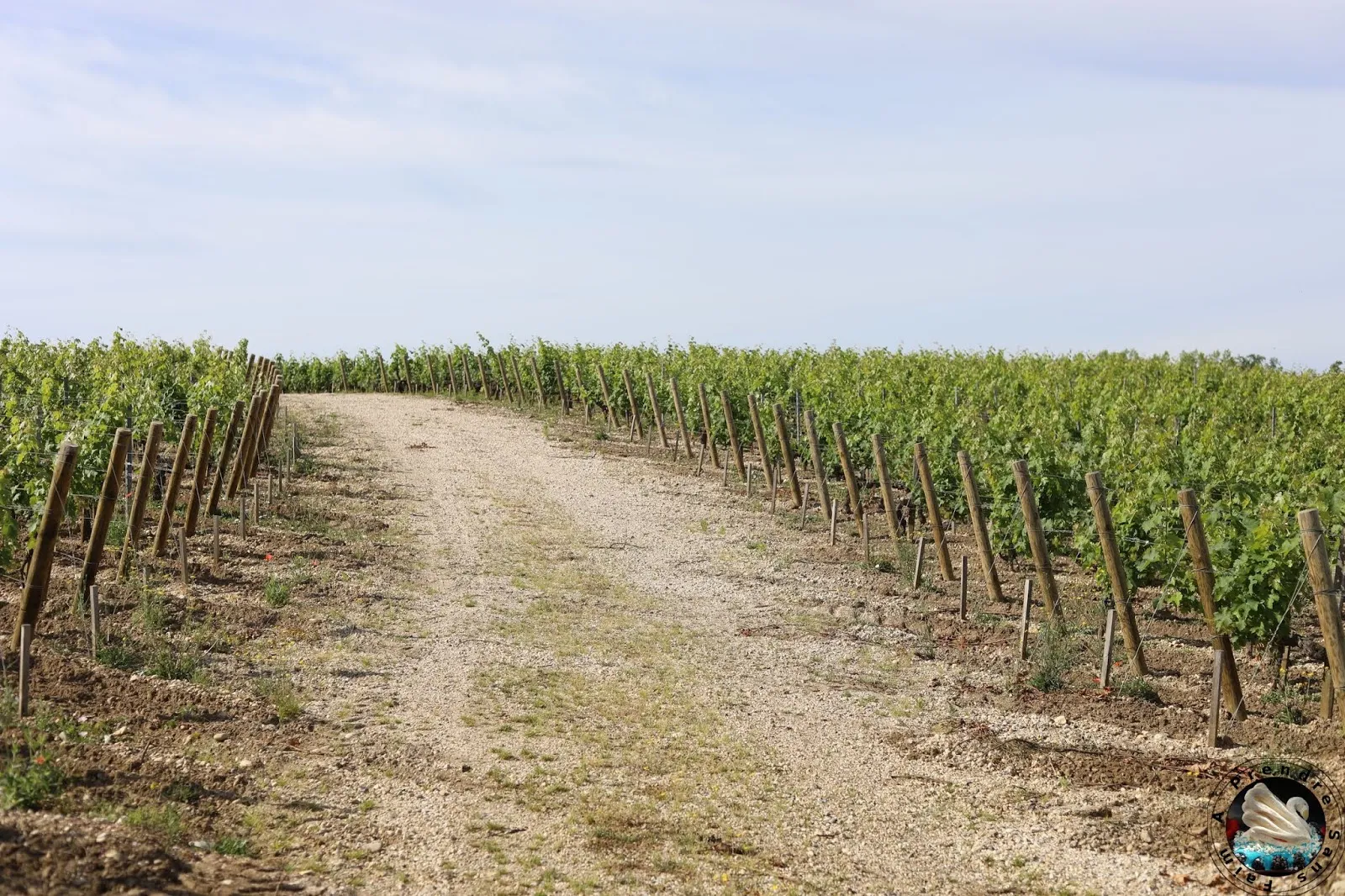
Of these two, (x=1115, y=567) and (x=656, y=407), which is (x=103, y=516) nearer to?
(x=1115, y=567)

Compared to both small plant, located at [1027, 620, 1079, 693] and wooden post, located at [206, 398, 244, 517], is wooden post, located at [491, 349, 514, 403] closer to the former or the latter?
wooden post, located at [206, 398, 244, 517]

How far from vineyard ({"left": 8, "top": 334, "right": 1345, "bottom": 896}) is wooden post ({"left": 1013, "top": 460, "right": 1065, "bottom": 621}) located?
0.15 ft

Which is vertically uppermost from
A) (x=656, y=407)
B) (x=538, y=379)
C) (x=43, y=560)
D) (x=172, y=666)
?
(x=538, y=379)

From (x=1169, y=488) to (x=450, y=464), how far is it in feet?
48.8

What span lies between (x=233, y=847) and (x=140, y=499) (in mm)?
7083

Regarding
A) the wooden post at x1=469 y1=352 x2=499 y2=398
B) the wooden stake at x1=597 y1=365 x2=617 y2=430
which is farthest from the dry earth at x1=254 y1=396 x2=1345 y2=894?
the wooden post at x1=469 y1=352 x2=499 y2=398

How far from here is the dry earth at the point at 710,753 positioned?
22.4 feet

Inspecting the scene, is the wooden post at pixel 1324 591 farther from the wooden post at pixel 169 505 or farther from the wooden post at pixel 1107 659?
the wooden post at pixel 169 505

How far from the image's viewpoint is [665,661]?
1112 cm

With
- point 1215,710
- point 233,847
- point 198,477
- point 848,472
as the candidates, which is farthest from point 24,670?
point 848,472

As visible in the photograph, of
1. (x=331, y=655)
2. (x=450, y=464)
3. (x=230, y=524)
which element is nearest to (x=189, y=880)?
(x=331, y=655)

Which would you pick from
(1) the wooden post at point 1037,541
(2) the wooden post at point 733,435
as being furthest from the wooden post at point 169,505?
(2) the wooden post at point 733,435

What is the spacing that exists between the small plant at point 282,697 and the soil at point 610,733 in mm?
25

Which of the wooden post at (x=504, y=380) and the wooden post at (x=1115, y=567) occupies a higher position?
the wooden post at (x=504, y=380)
